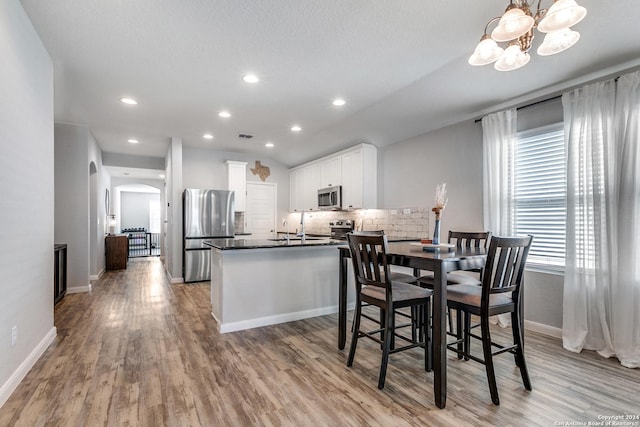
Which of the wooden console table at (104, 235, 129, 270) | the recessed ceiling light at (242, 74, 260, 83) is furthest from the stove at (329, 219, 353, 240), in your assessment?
the wooden console table at (104, 235, 129, 270)

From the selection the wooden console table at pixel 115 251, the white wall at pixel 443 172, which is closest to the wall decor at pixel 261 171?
the white wall at pixel 443 172

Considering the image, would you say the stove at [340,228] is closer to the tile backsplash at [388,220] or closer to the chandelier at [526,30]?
the tile backsplash at [388,220]

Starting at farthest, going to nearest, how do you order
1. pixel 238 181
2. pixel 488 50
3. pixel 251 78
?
pixel 238 181
pixel 251 78
pixel 488 50

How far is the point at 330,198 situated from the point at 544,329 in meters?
3.60

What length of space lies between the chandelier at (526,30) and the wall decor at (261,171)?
18.2ft

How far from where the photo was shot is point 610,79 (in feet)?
8.52

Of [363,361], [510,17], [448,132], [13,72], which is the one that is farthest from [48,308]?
[448,132]

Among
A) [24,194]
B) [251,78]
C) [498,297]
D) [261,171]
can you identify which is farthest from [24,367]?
[261,171]

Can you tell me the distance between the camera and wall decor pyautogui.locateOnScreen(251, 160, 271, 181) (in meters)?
6.90

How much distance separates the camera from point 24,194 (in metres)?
2.23

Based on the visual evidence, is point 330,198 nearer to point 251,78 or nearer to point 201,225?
point 201,225

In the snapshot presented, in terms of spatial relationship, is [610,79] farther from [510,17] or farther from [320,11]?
[320,11]

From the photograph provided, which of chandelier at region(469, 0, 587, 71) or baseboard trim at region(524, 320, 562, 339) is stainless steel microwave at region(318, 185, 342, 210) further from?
chandelier at region(469, 0, 587, 71)

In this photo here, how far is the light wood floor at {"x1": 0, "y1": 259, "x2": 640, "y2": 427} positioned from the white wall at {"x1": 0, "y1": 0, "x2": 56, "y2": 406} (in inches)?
11.0
